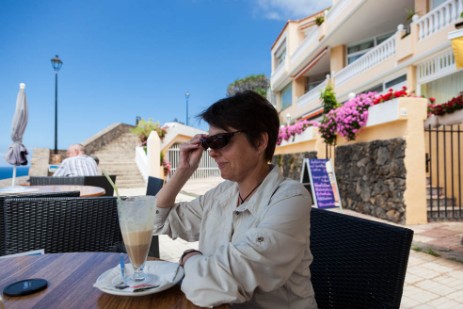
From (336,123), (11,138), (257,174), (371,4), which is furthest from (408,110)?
(371,4)

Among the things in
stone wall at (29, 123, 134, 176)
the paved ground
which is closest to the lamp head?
stone wall at (29, 123, 134, 176)

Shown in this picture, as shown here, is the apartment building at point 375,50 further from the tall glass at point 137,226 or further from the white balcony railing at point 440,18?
Answer: the tall glass at point 137,226

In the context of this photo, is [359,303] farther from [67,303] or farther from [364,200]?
[364,200]

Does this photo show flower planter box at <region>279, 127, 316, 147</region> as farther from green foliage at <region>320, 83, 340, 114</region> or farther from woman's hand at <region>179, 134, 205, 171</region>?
woman's hand at <region>179, 134, 205, 171</region>

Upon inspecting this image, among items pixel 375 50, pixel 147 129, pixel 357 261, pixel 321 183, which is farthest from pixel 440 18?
pixel 147 129

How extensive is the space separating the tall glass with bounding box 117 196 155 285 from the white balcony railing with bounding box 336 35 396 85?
9903 mm

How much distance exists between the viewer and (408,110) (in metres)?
5.06

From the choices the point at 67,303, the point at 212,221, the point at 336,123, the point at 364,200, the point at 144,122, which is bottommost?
the point at 364,200

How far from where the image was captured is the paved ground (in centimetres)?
257

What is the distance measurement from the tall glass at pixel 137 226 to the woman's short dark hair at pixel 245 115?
416 millimetres

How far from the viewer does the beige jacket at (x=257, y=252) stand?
819mm

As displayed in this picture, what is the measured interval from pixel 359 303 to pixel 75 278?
3.09 feet

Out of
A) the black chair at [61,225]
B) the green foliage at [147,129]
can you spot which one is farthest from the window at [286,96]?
Answer: the black chair at [61,225]

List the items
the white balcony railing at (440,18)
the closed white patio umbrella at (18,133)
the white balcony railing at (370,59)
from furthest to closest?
the white balcony railing at (370,59) < the white balcony railing at (440,18) < the closed white patio umbrella at (18,133)
